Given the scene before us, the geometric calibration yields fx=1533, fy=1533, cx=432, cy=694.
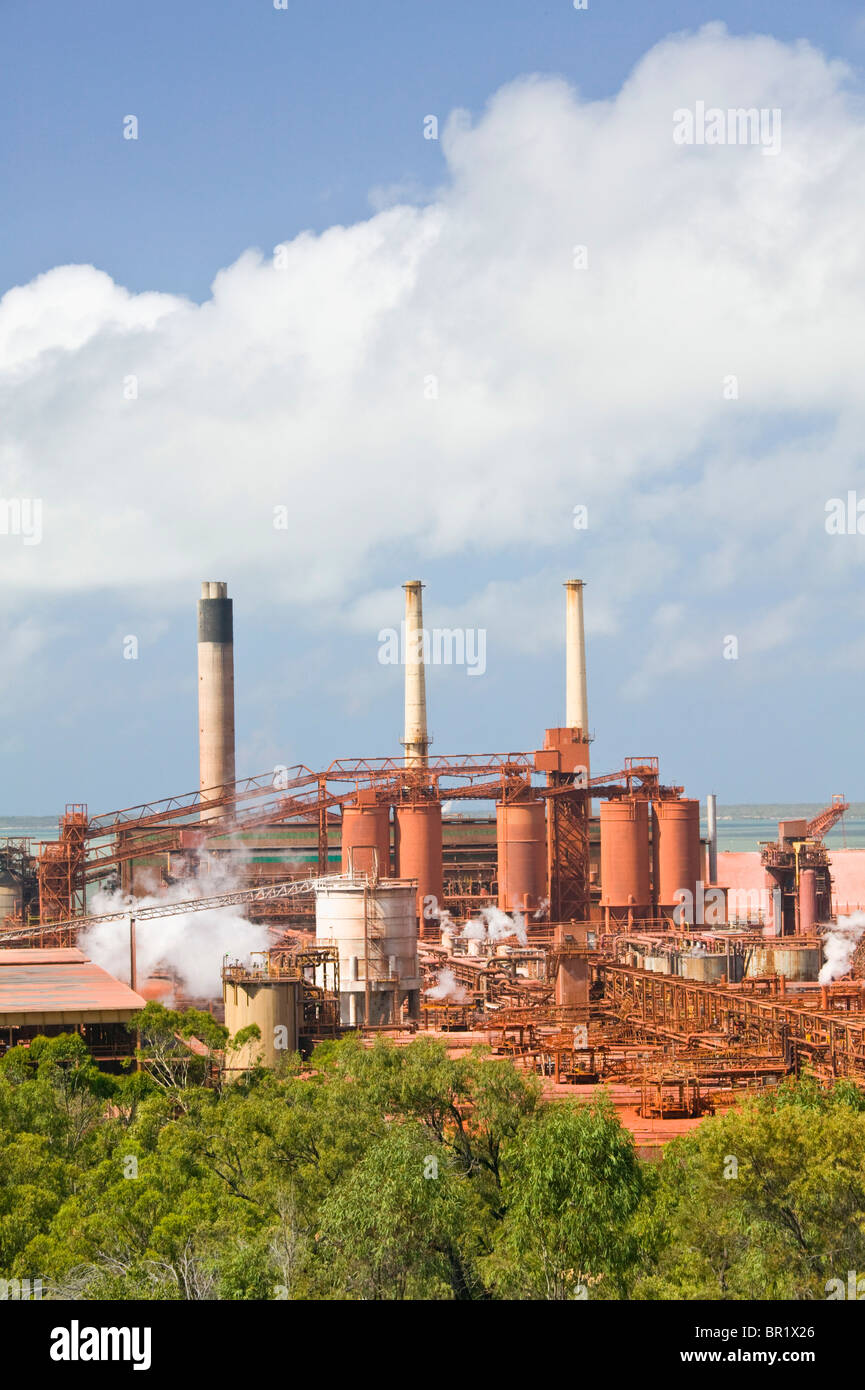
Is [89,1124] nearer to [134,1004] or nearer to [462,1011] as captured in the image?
[134,1004]

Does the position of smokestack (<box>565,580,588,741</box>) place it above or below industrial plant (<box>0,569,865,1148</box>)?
above

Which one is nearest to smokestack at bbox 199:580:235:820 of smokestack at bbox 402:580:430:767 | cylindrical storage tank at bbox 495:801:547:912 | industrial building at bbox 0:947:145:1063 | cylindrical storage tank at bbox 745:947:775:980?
smokestack at bbox 402:580:430:767

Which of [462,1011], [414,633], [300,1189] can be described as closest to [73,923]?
[462,1011]

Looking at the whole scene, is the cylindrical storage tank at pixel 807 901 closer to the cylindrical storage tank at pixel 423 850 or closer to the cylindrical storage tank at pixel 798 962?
the cylindrical storage tank at pixel 798 962

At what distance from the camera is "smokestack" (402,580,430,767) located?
90062 millimetres

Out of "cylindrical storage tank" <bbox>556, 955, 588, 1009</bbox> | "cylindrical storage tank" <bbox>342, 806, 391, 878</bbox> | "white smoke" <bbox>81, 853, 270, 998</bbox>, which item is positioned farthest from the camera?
"cylindrical storage tank" <bbox>342, 806, 391, 878</bbox>

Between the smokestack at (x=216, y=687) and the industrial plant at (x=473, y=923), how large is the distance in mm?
131

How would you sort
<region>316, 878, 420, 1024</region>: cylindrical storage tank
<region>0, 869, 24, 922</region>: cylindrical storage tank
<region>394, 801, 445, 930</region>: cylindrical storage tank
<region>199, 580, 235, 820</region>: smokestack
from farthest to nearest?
1. <region>199, 580, 235, 820</region>: smokestack
2. <region>0, 869, 24, 922</region>: cylindrical storage tank
3. <region>394, 801, 445, 930</region>: cylindrical storage tank
4. <region>316, 878, 420, 1024</region>: cylindrical storage tank

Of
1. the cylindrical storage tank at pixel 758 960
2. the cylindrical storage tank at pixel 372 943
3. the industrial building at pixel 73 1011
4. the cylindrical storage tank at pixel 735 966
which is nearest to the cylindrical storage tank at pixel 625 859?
the cylindrical storage tank at pixel 758 960

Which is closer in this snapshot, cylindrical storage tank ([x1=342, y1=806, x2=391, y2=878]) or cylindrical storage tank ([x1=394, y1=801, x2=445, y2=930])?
cylindrical storage tank ([x1=342, y1=806, x2=391, y2=878])

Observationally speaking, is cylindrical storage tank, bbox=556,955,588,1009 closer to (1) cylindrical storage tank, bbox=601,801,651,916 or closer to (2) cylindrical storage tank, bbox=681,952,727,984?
(2) cylindrical storage tank, bbox=681,952,727,984

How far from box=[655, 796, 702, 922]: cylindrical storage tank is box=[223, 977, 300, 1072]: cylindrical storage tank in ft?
134

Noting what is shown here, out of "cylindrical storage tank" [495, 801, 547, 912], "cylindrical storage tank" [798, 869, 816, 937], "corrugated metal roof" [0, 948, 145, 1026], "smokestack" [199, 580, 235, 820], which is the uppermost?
"smokestack" [199, 580, 235, 820]

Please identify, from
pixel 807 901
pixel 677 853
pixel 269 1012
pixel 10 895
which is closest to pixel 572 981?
pixel 269 1012
